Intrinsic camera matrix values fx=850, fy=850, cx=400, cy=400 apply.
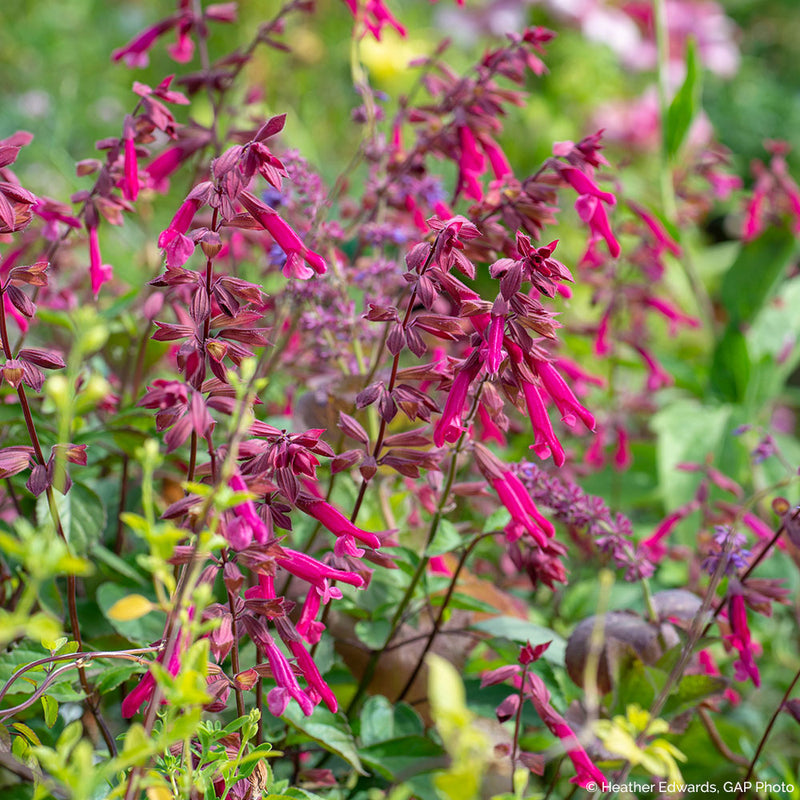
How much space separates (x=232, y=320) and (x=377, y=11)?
513 millimetres

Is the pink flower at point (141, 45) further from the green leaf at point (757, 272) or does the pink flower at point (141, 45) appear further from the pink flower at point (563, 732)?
the green leaf at point (757, 272)

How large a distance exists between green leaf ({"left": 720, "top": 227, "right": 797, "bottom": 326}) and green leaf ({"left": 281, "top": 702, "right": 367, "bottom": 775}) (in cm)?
122

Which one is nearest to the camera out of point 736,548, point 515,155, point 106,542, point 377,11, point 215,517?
point 215,517

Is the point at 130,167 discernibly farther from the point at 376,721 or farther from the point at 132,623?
the point at 376,721

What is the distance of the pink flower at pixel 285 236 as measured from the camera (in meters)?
0.59

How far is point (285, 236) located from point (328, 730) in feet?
1.37

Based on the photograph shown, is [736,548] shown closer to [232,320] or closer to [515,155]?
[232,320]

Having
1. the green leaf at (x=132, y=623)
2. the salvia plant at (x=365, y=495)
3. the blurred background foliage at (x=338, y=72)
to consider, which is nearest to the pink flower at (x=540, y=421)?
the salvia plant at (x=365, y=495)

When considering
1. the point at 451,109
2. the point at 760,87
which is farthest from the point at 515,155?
the point at 451,109

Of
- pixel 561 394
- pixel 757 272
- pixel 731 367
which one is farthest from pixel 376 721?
pixel 757 272

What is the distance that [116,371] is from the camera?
3.78 ft

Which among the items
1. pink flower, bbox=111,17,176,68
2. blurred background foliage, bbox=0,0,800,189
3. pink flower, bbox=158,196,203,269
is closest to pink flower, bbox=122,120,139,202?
pink flower, bbox=158,196,203,269

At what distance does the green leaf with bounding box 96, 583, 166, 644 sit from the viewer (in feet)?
2.64

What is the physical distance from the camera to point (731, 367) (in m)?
1.63
